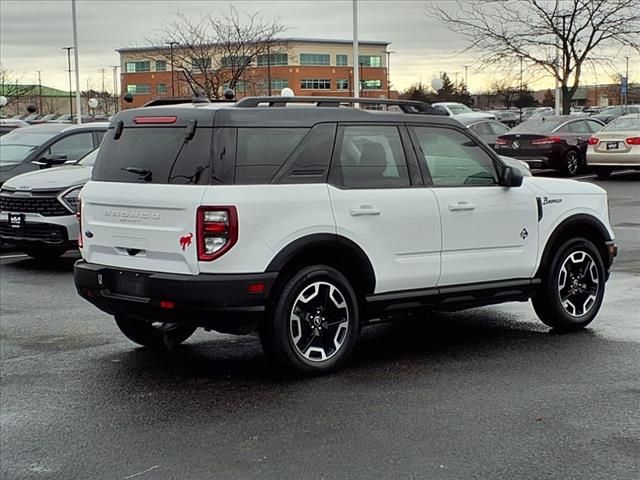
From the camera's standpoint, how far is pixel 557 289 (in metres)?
7.75

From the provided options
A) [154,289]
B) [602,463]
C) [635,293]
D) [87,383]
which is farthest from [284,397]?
[635,293]

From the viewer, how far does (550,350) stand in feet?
23.9

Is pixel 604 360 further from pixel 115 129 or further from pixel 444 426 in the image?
pixel 115 129

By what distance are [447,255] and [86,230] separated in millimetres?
2610

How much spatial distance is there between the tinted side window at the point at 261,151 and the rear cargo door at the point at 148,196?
0.22 meters

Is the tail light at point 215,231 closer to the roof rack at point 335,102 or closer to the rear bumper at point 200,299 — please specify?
the rear bumper at point 200,299

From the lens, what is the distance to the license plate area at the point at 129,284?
247 inches

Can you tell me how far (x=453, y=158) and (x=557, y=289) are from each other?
1427 mm

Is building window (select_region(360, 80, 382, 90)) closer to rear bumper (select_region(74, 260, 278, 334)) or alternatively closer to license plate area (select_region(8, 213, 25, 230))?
license plate area (select_region(8, 213, 25, 230))

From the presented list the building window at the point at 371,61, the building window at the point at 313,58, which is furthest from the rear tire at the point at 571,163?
the building window at the point at 371,61

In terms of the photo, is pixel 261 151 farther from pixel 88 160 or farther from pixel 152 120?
pixel 88 160

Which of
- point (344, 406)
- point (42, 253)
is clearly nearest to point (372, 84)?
point (42, 253)

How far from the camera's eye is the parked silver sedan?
76.9ft

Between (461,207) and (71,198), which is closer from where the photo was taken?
(461,207)
